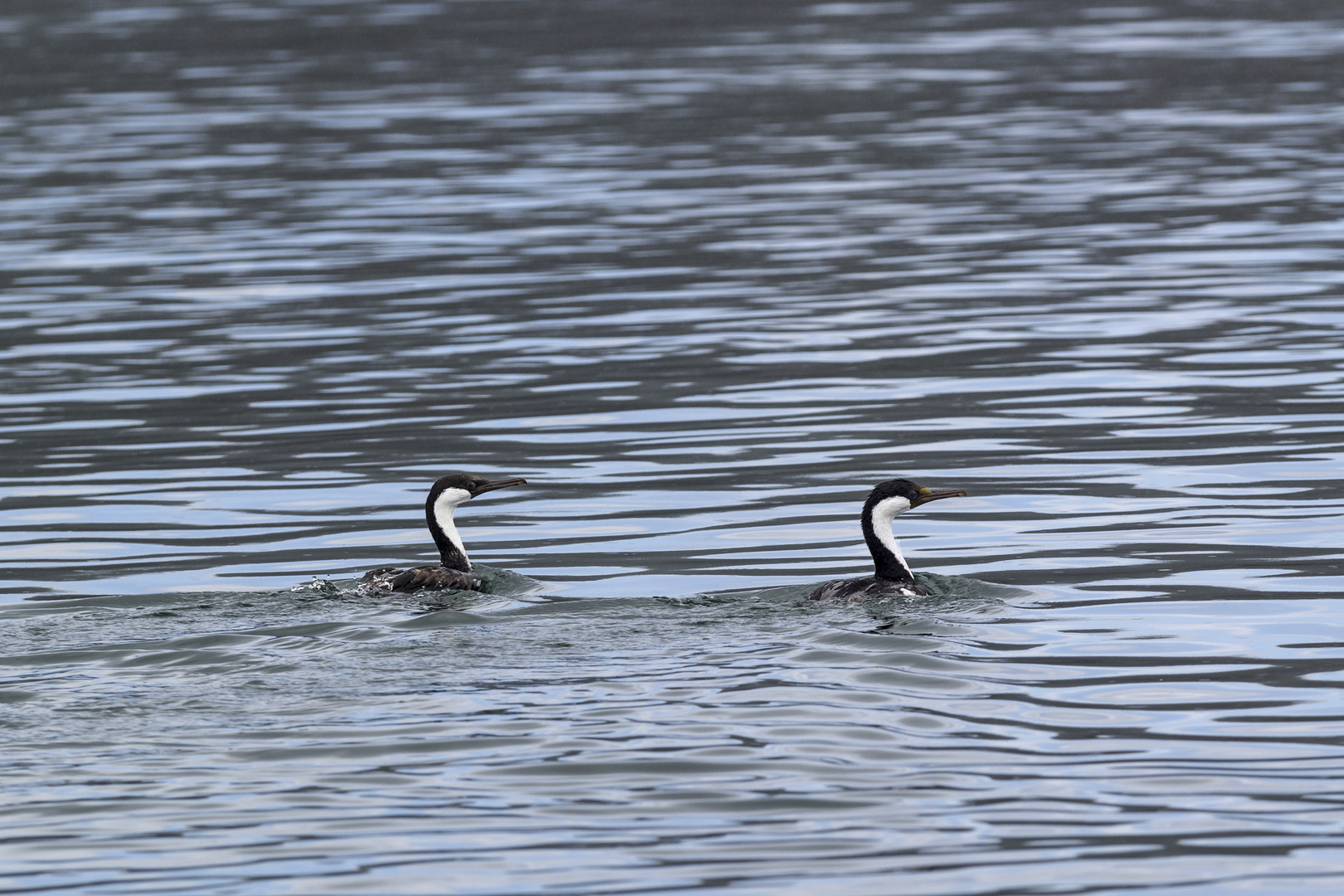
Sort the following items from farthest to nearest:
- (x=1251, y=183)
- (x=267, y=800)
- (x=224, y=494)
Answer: (x=1251, y=183) < (x=224, y=494) < (x=267, y=800)

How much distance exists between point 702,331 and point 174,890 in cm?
1589

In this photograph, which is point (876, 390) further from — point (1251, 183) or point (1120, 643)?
point (1251, 183)

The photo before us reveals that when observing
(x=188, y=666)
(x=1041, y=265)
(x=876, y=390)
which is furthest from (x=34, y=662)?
(x=1041, y=265)

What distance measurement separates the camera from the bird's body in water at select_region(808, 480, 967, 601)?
13805 mm

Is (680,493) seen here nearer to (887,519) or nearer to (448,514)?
(448,514)

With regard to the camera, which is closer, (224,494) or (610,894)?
(610,894)

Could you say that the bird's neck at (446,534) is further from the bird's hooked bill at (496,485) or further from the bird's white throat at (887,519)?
the bird's white throat at (887,519)

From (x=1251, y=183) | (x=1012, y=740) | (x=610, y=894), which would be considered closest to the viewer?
(x=610, y=894)

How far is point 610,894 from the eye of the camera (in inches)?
353

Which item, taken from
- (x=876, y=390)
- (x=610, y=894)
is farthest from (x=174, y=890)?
(x=876, y=390)

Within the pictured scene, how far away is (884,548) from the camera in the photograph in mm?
14367

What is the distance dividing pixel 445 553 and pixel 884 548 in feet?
10.0

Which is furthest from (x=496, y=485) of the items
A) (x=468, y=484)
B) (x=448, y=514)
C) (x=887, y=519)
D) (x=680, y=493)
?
(x=887, y=519)

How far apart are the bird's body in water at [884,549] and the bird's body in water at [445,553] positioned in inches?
91.9
